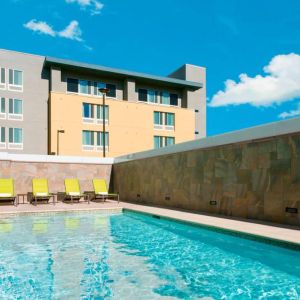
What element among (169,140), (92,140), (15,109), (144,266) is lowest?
(144,266)

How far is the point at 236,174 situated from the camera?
10.4 metres

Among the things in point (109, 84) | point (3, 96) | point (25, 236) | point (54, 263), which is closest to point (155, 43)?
point (109, 84)

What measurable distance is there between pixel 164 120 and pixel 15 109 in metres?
13.3

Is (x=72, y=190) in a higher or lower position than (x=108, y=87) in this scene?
lower

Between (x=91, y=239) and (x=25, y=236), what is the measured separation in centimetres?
177

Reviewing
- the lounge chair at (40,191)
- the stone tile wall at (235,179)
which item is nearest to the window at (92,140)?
the lounge chair at (40,191)

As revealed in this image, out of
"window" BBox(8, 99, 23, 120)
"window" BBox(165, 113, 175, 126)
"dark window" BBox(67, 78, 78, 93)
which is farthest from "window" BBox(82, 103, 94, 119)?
"window" BBox(165, 113, 175, 126)

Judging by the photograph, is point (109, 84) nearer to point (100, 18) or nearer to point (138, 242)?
point (100, 18)

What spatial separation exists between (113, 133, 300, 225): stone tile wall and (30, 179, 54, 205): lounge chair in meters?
4.77

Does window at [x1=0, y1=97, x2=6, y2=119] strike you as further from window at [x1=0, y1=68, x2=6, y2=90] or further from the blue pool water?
the blue pool water

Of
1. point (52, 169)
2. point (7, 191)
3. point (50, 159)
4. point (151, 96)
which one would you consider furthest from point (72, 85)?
point (7, 191)

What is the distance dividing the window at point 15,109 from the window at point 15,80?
1065 millimetres

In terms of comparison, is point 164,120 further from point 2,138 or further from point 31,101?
point 2,138

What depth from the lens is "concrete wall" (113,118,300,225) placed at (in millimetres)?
8562
